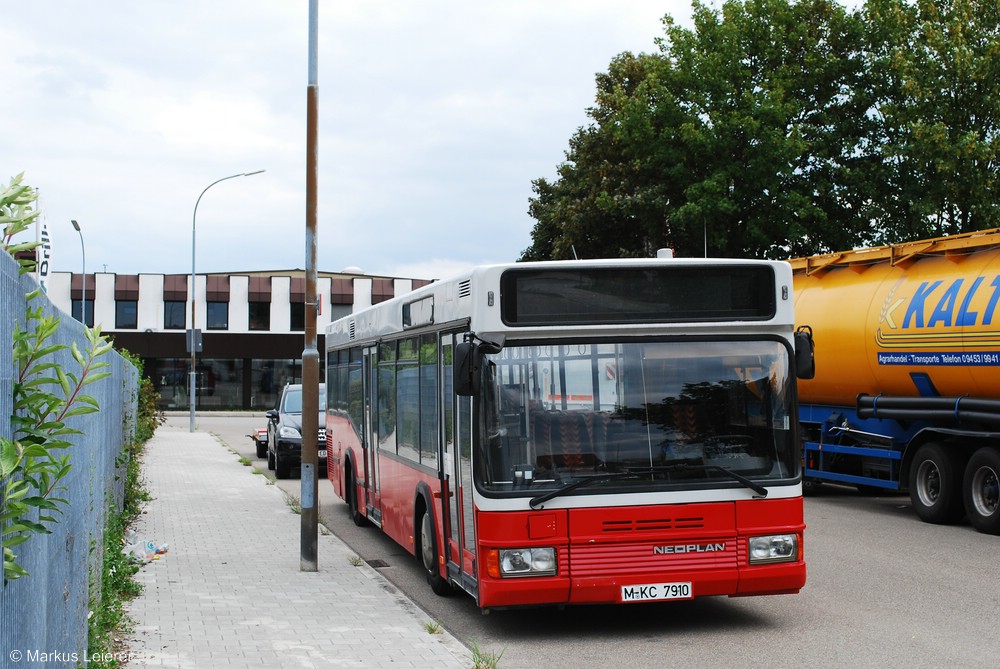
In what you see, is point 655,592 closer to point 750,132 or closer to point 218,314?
point 750,132

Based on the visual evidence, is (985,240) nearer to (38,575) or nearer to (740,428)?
(740,428)

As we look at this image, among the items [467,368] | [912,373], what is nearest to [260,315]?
[912,373]

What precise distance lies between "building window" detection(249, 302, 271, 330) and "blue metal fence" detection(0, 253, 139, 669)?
58.2 metres

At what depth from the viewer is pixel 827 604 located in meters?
9.07

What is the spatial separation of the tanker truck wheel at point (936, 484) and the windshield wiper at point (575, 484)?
7.53 meters

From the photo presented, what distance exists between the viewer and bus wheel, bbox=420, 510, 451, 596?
938 cm

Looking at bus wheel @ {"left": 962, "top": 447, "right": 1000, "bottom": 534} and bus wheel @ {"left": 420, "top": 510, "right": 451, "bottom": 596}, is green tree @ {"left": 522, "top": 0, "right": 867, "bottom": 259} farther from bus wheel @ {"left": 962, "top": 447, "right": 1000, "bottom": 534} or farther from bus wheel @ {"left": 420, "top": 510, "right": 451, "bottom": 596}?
bus wheel @ {"left": 420, "top": 510, "right": 451, "bottom": 596}

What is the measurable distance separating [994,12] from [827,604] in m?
20.6

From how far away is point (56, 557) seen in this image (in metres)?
4.61

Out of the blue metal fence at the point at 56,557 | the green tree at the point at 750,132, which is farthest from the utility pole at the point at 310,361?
the green tree at the point at 750,132

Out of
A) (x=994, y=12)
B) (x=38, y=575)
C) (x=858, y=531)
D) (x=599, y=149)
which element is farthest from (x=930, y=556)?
(x=599, y=149)

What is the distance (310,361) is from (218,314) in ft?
182

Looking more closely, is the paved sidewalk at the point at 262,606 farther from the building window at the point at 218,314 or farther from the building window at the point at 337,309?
the building window at the point at 337,309

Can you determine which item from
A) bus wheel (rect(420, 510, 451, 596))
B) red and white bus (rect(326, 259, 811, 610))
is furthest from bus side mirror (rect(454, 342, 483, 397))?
bus wheel (rect(420, 510, 451, 596))
